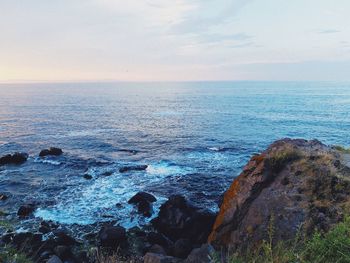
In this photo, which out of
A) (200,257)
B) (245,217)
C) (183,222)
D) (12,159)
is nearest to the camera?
(200,257)

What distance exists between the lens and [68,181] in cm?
3119

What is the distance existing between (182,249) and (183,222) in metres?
2.88

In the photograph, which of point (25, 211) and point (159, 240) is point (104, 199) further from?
point (159, 240)

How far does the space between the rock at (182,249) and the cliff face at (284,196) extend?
A: 2524 millimetres

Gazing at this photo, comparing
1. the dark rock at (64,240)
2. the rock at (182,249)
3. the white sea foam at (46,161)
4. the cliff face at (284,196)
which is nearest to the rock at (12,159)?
the white sea foam at (46,161)

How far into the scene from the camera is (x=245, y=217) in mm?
14547

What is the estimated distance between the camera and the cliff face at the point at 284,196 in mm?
12352

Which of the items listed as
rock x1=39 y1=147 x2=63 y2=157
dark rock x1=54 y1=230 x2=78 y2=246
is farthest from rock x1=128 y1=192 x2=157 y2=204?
rock x1=39 y1=147 x2=63 y2=157

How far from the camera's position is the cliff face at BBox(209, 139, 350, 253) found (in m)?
12.4

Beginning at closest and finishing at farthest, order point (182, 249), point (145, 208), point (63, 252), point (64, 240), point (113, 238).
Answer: point (182, 249) < point (63, 252) < point (113, 238) < point (64, 240) < point (145, 208)

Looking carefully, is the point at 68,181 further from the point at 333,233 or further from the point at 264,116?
the point at 264,116

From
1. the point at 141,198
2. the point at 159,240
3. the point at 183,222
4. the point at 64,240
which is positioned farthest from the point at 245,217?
the point at 141,198

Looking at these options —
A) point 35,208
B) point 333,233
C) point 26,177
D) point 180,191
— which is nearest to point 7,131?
point 26,177

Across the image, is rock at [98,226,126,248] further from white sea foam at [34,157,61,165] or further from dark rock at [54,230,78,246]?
white sea foam at [34,157,61,165]
